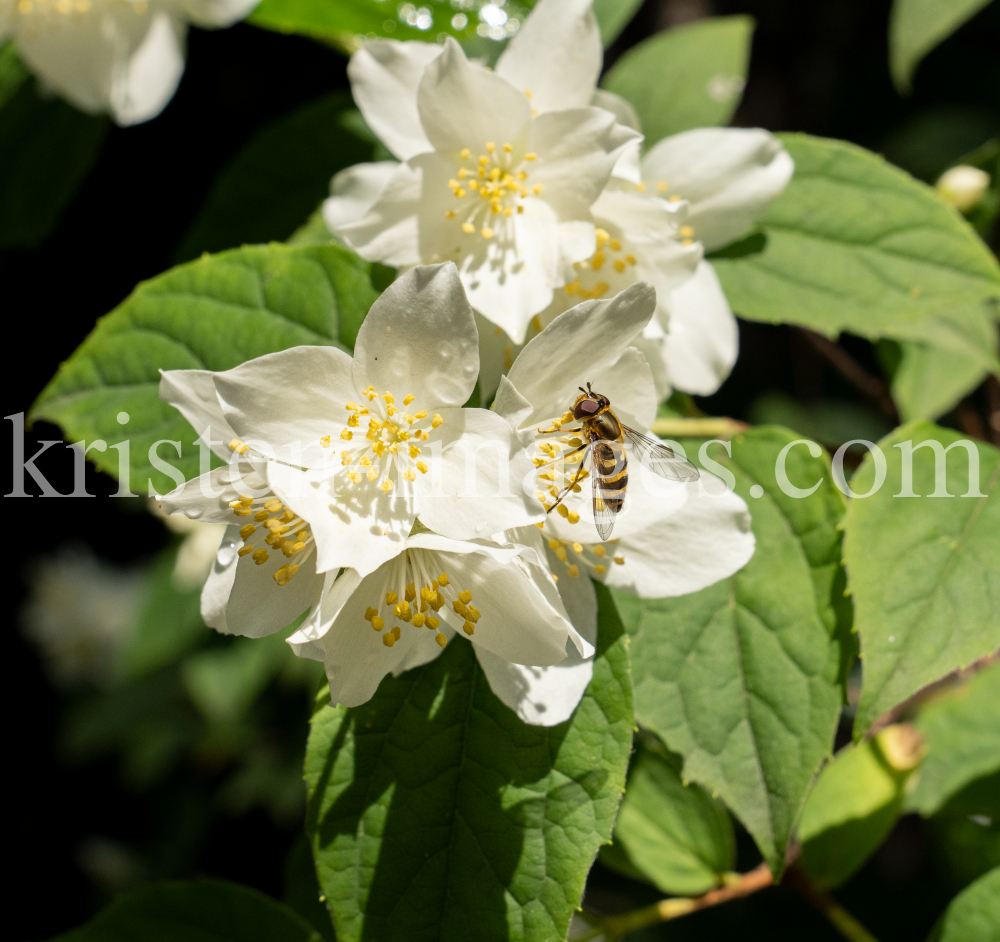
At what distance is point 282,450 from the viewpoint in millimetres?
967

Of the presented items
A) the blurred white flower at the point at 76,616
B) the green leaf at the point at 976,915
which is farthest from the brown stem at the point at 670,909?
the blurred white flower at the point at 76,616

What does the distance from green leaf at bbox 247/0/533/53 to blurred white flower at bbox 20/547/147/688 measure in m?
2.45

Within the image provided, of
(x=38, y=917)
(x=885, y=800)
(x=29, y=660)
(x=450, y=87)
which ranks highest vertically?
(x=450, y=87)

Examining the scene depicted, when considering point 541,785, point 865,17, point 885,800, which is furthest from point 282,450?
point 865,17

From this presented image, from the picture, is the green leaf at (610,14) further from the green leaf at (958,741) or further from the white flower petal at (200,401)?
the green leaf at (958,741)

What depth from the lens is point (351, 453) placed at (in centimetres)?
100

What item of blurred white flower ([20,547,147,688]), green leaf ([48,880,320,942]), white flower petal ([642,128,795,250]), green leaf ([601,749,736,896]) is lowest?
blurred white flower ([20,547,147,688])

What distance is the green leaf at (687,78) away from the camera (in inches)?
61.1

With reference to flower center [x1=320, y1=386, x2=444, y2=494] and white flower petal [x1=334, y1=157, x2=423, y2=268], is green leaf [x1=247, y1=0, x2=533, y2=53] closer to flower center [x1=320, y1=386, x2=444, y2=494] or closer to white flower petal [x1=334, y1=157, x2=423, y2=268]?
white flower petal [x1=334, y1=157, x2=423, y2=268]

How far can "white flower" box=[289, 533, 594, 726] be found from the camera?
90 cm

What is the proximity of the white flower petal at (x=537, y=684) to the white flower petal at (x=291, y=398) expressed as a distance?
311 millimetres

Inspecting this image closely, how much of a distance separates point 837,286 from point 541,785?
0.86 m

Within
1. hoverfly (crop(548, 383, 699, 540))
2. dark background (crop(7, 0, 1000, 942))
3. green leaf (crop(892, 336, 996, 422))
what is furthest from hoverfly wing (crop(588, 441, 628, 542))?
dark background (crop(7, 0, 1000, 942))

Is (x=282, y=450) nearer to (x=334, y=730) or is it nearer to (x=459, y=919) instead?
(x=334, y=730)
